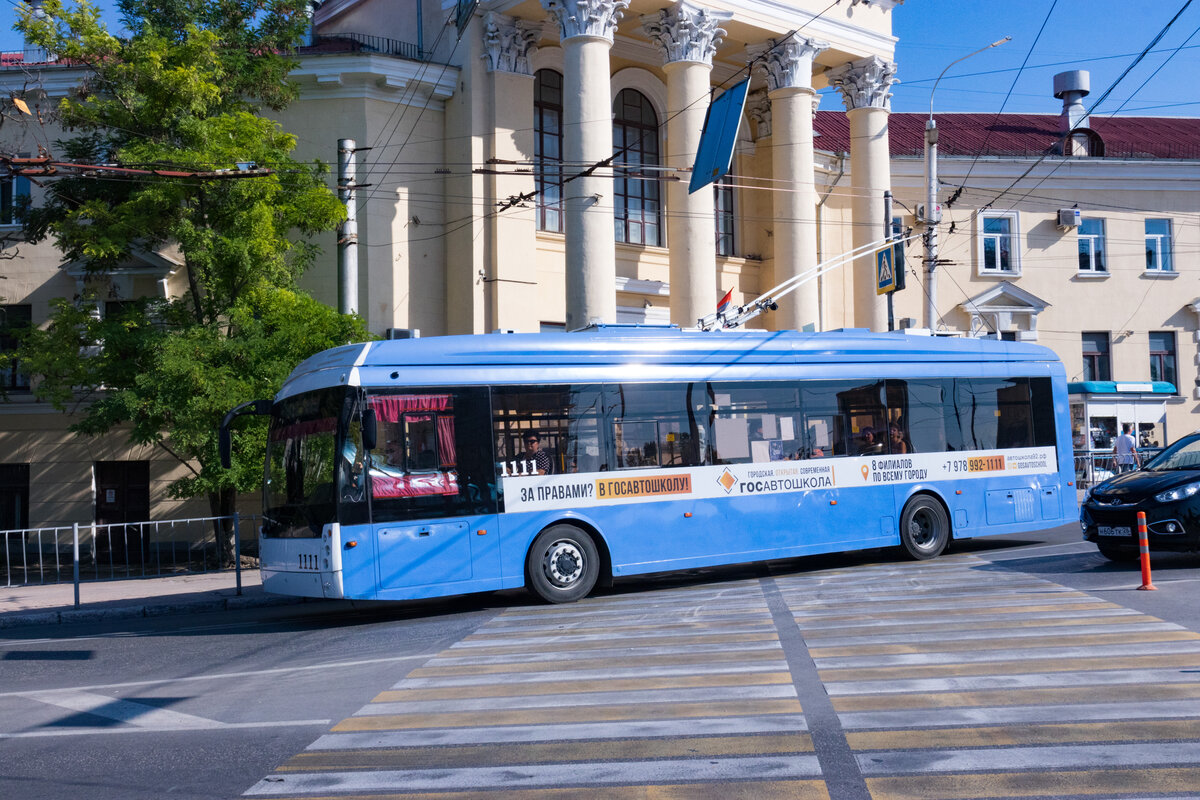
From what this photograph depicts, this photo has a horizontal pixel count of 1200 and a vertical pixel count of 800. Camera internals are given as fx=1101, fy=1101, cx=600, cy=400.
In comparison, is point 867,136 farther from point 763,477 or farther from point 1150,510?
point 1150,510

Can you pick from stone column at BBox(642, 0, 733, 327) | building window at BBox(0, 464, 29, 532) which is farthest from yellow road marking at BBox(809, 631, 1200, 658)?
building window at BBox(0, 464, 29, 532)

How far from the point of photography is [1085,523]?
13.9m

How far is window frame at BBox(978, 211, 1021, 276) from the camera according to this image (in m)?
Result: 37.1

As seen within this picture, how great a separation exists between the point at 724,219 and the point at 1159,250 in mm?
16572

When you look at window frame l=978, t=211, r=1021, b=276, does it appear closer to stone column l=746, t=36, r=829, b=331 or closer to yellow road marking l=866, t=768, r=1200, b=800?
stone column l=746, t=36, r=829, b=331

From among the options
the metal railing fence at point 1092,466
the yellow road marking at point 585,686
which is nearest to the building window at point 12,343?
the yellow road marking at point 585,686

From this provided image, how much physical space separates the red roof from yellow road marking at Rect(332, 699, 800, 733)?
3159 cm

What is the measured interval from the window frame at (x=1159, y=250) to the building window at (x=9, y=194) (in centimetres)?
3454

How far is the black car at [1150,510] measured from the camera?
1303 centimetres

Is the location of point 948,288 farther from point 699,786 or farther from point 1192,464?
point 699,786

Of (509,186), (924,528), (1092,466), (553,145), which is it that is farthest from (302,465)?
(1092,466)

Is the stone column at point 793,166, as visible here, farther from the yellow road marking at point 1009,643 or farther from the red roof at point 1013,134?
the yellow road marking at point 1009,643

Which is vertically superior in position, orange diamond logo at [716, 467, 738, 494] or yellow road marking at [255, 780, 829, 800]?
orange diamond logo at [716, 467, 738, 494]

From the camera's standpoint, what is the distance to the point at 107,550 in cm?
1881
